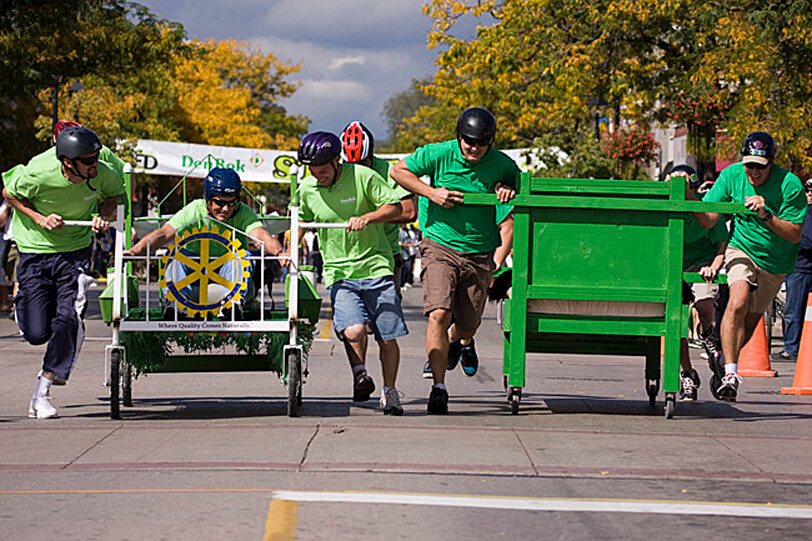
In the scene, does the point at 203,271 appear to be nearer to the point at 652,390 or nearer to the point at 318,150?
the point at 318,150

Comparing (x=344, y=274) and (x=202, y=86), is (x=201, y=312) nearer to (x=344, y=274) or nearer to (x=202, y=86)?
(x=344, y=274)

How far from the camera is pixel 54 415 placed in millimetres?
9078

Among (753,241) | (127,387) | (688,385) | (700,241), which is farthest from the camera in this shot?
(700,241)

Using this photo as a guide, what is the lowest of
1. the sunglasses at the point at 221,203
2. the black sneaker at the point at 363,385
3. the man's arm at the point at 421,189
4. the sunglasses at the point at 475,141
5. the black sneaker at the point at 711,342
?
the black sneaker at the point at 363,385

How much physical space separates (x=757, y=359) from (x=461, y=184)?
18.1 ft

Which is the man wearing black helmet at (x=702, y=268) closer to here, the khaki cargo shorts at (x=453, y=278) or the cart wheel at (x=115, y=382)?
the khaki cargo shorts at (x=453, y=278)

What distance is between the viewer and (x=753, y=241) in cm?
967

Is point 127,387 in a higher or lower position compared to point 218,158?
lower

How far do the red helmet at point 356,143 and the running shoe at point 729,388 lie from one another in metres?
3.44

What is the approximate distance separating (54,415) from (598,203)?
3.78 meters

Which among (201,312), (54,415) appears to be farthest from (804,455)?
(54,415)

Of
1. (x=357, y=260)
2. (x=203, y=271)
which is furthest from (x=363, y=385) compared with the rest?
(x=203, y=271)

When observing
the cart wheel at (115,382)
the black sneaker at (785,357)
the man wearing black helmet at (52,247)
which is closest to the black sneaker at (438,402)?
the cart wheel at (115,382)

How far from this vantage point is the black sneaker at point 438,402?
9211mm
